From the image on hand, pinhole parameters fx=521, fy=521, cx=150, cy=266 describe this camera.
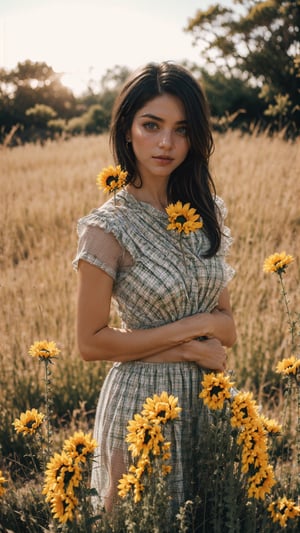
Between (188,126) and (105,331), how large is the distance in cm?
82

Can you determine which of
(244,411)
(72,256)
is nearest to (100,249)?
(244,411)

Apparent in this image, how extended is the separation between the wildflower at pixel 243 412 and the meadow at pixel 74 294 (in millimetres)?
580

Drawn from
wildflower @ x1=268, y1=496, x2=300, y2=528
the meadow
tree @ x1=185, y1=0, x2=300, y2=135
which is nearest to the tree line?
tree @ x1=185, y1=0, x2=300, y2=135

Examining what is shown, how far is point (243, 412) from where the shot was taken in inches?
54.4

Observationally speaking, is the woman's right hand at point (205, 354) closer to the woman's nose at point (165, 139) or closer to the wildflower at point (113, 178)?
the wildflower at point (113, 178)

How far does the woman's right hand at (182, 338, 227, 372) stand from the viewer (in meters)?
1.83

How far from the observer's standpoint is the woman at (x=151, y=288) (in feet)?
5.87

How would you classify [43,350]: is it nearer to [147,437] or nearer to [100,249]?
[100,249]

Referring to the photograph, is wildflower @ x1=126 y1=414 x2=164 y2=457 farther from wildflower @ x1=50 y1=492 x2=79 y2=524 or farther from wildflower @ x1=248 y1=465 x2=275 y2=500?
wildflower @ x1=248 y1=465 x2=275 y2=500

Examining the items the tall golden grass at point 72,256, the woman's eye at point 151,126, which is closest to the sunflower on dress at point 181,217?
the woman's eye at point 151,126

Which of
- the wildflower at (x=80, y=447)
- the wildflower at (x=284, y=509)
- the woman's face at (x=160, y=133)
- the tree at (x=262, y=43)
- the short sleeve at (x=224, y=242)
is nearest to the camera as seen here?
the wildflower at (x=80, y=447)

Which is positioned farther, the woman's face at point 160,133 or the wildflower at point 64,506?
the woman's face at point 160,133

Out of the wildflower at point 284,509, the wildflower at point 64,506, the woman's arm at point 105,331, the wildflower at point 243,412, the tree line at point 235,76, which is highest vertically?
the tree line at point 235,76

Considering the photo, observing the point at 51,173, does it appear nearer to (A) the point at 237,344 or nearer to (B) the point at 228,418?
(A) the point at 237,344
